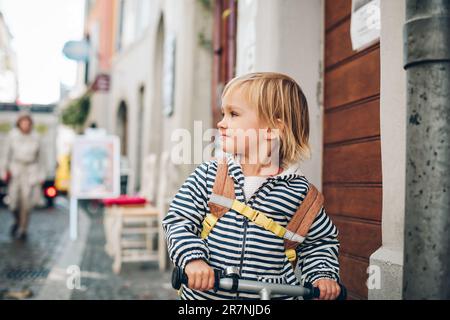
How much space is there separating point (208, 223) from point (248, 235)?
13 cm

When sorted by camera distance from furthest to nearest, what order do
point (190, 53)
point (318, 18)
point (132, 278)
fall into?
point (190, 53) → point (132, 278) → point (318, 18)

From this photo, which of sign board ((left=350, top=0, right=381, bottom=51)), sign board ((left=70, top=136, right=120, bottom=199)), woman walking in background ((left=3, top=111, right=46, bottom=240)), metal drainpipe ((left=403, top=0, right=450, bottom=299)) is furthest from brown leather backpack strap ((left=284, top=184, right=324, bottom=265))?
woman walking in background ((left=3, top=111, right=46, bottom=240))

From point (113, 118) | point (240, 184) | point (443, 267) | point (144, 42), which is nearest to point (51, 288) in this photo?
point (240, 184)

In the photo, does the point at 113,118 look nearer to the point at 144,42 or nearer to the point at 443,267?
the point at 144,42

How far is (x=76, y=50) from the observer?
1566cm

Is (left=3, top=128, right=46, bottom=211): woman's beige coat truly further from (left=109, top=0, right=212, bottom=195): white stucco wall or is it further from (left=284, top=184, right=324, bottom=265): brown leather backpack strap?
(left=284, top=184, right=324, bottom=265): brown leather backpack strap

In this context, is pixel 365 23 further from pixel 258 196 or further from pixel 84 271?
pixel 84 271

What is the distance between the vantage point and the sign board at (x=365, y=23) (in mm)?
2699

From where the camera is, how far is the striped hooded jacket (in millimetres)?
1584

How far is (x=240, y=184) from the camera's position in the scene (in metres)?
1.64

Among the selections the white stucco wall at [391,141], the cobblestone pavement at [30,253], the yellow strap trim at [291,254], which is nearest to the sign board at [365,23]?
the white stucco wall at [391,141]

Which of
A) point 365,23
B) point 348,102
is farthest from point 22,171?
point 365,23

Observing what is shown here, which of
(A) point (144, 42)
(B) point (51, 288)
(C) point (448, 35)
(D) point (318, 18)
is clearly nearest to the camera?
(C) point (448, 35)

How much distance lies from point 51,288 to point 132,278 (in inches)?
39.9
